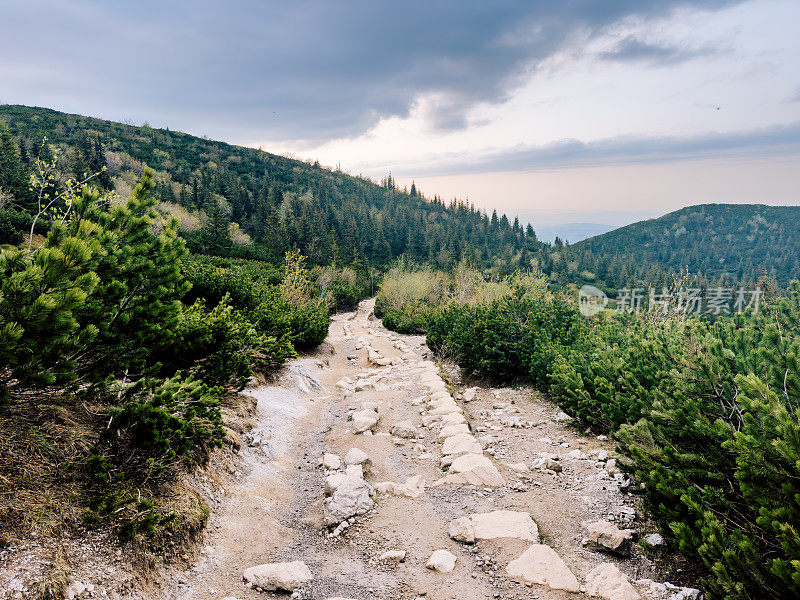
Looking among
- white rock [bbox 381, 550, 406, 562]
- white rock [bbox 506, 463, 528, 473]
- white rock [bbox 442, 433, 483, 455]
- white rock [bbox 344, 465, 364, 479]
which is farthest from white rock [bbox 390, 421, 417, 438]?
white rock [bbox 381, 550, 406, 562]

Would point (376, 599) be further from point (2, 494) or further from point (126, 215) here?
point (126, 215)

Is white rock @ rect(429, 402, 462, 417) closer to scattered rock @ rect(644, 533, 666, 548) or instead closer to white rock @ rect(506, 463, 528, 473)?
white rock @ rect(506, 463, 528, 473)

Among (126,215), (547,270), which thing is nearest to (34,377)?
(126,215)

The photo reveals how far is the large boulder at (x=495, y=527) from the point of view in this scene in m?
4.13

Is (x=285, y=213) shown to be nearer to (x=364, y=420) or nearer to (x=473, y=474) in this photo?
(x=364, y=420)

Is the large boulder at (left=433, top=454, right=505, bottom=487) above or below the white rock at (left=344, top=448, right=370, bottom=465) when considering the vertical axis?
above

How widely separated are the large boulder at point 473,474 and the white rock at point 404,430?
1.58m

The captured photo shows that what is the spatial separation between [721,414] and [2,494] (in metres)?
5.88

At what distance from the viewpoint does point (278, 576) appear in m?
3.51

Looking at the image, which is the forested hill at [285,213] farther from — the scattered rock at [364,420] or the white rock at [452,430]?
the white rock at [452,430]

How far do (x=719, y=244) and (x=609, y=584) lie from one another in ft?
729

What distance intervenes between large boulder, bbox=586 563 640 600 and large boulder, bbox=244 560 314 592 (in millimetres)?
2486

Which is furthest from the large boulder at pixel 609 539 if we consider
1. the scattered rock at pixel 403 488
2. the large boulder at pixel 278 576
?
the large boulder at pixel 278 576

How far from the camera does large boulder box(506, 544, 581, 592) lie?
3422mm
